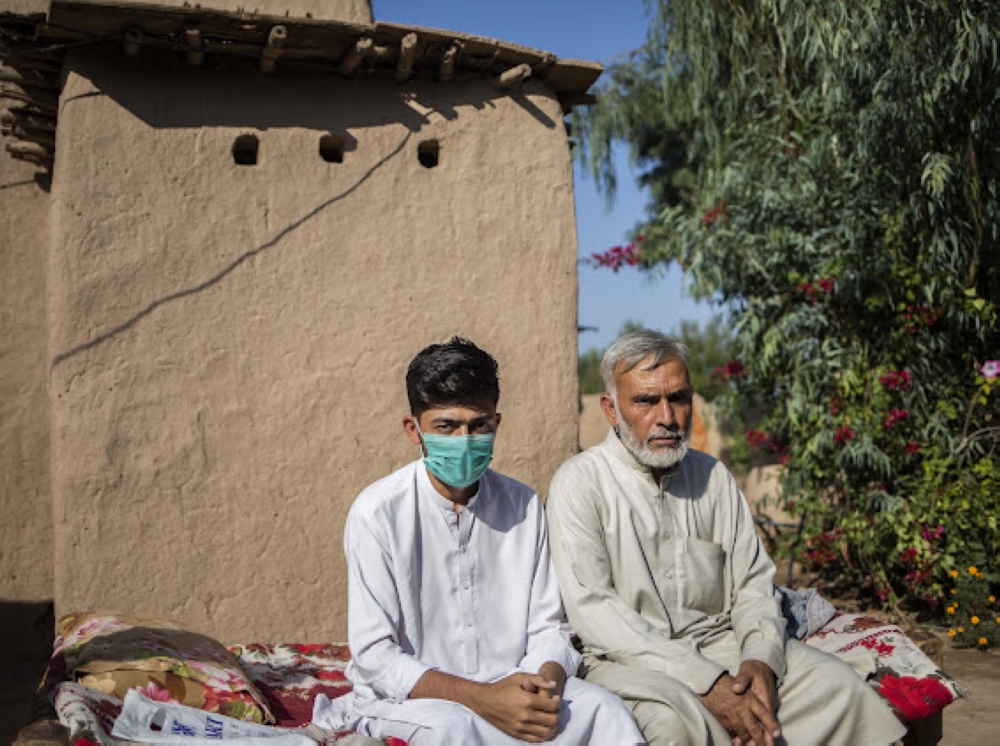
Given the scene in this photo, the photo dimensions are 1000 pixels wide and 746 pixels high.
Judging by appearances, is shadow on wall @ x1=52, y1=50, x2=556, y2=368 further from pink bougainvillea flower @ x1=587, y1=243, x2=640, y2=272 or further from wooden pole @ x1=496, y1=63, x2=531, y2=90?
pink bougainvillea flower @ x1=587, y1=243, x2=640, y2=272

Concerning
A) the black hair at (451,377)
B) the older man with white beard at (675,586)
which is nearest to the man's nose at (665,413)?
the older man with white beard at (675,586)

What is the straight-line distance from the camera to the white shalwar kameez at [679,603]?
319cm

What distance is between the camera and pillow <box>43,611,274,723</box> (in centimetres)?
334

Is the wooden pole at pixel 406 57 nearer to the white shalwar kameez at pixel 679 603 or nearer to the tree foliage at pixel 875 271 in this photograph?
the white shalwar kameez at pixel 679 603

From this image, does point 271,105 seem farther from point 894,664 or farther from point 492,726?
point 894,664

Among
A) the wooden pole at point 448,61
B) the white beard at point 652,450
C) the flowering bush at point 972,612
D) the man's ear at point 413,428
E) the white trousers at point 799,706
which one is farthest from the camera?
the flowering bush at point 972,612

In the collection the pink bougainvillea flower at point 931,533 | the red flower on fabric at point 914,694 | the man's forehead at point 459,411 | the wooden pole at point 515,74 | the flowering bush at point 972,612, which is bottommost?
the flowering bush at point 972,612

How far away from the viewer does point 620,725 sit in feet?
9.47

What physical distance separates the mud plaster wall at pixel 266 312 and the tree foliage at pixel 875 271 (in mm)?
3013

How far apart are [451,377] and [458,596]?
0.69 meters

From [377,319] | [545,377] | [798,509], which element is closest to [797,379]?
[798,509]

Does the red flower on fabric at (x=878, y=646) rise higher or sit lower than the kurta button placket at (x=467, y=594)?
lower

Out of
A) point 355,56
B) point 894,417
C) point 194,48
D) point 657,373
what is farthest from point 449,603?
point 894,417

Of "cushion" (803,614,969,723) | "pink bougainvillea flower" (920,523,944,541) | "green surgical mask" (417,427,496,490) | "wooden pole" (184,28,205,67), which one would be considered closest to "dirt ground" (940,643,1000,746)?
"pink bougainvillea flower" (920,523,944,541)
